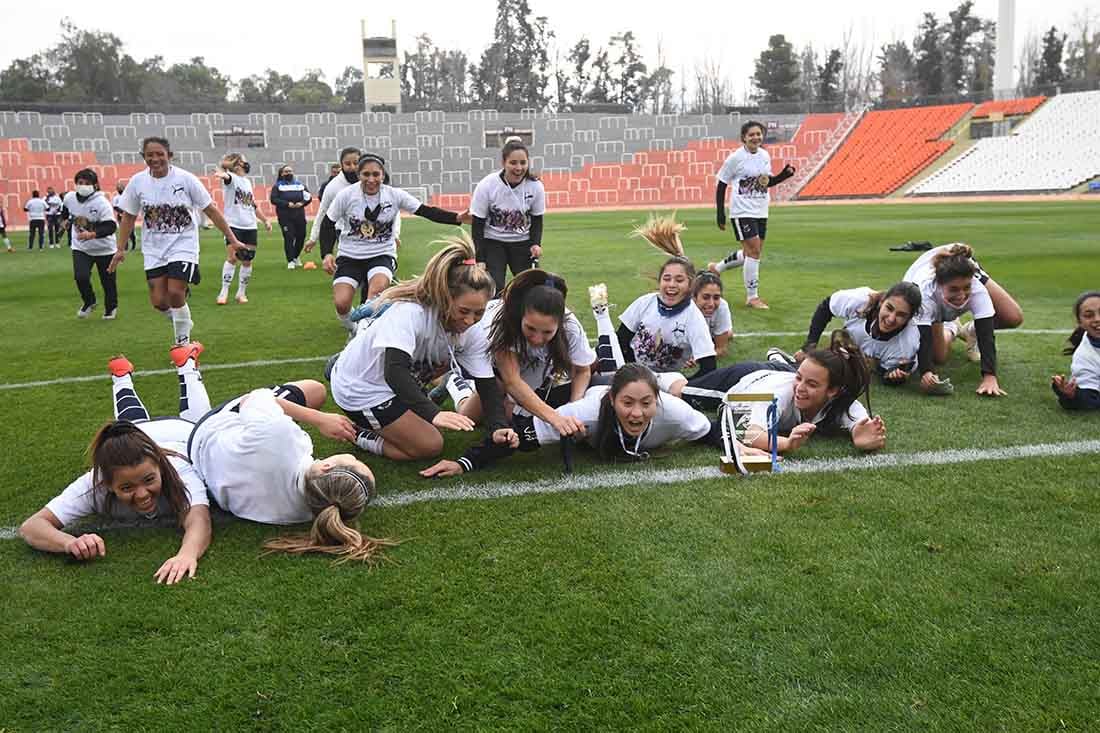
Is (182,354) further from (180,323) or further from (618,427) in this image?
(180,323)

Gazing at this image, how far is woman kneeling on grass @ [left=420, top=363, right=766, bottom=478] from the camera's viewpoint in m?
4.35

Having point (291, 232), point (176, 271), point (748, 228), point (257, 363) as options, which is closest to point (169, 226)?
point (176, 271)

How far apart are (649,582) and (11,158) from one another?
4703 cm

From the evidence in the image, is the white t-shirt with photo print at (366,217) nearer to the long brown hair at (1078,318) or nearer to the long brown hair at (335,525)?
the long brown hair at (335,525)

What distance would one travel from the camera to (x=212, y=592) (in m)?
3.21

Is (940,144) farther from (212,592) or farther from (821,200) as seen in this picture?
(212,592)

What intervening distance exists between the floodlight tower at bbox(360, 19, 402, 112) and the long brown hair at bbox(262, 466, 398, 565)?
56274mm

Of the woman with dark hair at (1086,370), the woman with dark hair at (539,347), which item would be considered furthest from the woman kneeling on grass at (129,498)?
the woman with dark hair at (1086,370)

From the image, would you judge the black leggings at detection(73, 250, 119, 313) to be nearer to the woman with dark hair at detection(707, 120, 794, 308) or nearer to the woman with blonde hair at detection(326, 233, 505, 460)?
the woman with blonde hair at detection(326, 233, 505, 460)

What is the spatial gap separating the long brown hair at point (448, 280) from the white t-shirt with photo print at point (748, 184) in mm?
6616

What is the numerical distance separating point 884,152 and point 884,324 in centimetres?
4585

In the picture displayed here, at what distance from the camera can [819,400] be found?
4.73m

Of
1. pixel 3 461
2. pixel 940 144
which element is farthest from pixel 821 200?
pixel 3 461

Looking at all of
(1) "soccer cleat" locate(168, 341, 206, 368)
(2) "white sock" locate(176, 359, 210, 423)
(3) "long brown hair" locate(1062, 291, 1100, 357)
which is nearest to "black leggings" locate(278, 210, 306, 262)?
(1) "soccer cleat" locate(168, 341, 206, 368)
